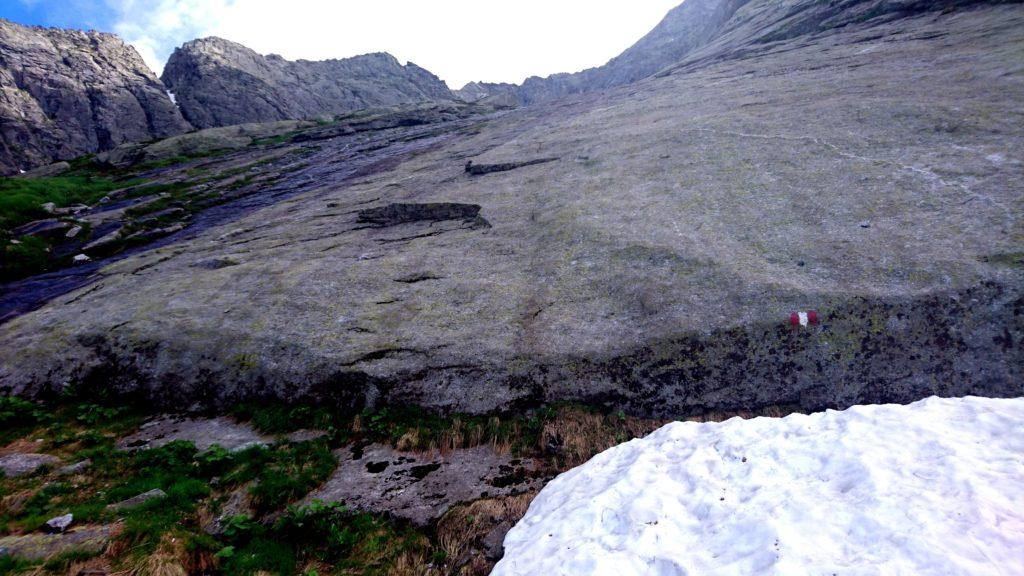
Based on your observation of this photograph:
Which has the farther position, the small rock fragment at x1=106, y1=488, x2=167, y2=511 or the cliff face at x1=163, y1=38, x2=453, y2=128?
the cliff face at x1=163, y1=38, x2=453, y2=128

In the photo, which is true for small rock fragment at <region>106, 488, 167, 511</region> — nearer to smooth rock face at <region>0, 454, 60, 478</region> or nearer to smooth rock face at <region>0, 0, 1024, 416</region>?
smooth rock face at <region>0, 454, 60, 478</region>

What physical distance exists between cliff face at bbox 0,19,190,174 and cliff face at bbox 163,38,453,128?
8.04 m

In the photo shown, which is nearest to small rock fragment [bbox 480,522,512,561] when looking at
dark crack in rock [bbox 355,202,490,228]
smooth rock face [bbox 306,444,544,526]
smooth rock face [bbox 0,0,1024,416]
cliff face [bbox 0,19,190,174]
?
smooth rock face [bbox 306,444,544,526]

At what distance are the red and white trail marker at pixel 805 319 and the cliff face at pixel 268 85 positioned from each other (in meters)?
140

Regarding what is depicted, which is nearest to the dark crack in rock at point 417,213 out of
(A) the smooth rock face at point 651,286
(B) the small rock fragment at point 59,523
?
(A) the smooth rock face at point 651,286

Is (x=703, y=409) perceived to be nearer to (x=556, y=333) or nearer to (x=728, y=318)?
(x=728, y=318)

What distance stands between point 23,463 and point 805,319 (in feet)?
70.6

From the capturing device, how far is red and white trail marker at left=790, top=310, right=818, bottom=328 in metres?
12.7

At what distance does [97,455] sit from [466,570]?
11.4 meters

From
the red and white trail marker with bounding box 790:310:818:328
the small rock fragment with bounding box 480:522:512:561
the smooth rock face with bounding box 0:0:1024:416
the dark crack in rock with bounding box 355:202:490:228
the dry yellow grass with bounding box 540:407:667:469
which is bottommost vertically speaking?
the dry yellow grass with bounding box 540:407:667:469

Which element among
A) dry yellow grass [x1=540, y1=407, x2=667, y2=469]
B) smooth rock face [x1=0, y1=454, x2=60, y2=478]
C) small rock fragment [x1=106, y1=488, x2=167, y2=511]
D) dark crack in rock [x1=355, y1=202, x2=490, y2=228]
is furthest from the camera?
dark crack in rock [x1=355, y1=202, x2=490, y2=228]

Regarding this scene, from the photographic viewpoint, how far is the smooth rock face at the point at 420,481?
1084 cm

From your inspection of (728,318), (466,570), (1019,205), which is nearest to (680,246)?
(728,318)

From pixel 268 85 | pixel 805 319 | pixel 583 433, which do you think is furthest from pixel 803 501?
pixel 268 85
